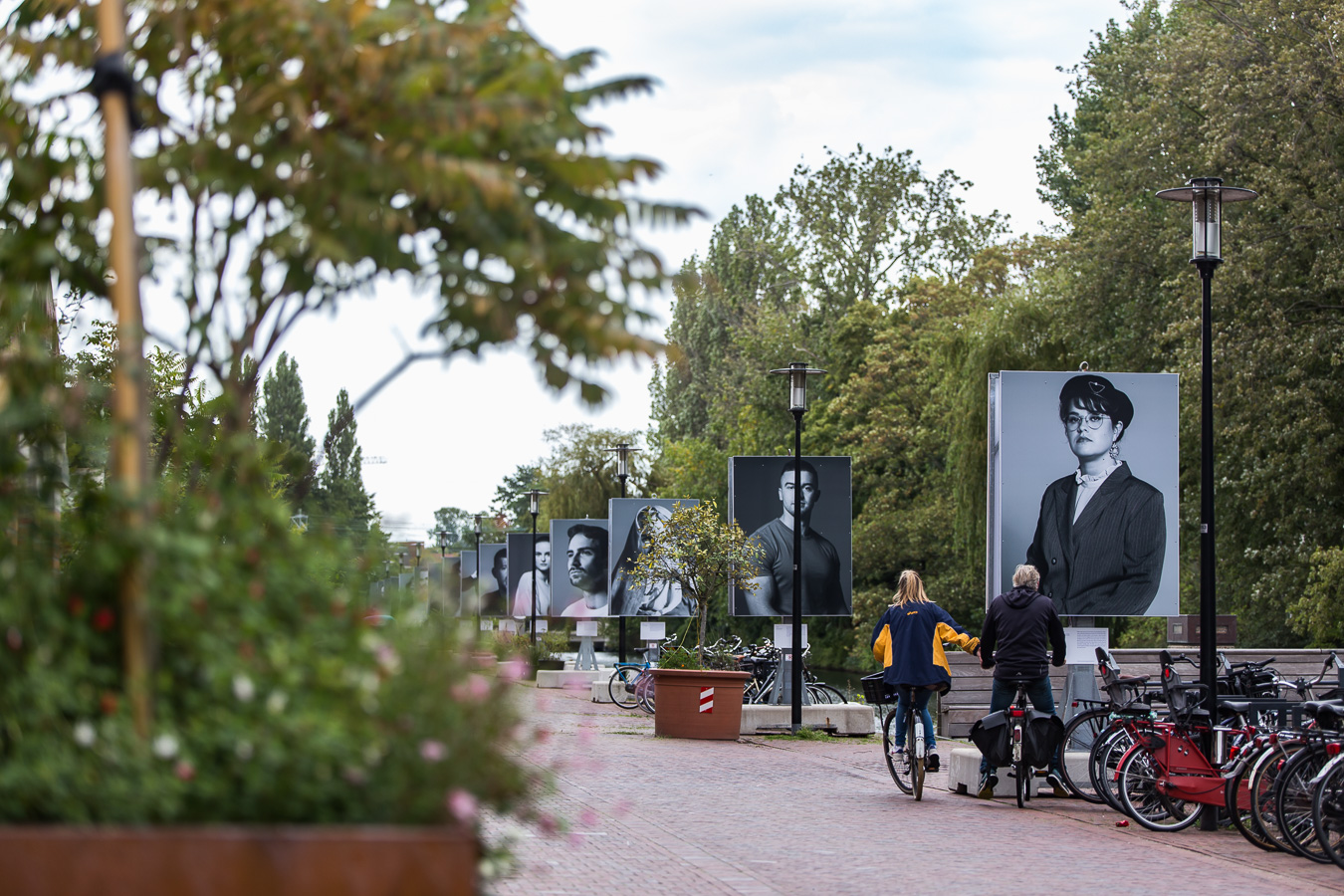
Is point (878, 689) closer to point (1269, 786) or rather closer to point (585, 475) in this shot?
point (1269, 786)

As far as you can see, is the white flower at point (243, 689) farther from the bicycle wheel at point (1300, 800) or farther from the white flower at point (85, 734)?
the bicycle wheel at point (1300, 800)

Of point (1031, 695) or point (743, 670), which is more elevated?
point (1031, 695)

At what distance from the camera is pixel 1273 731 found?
10352 millimetres

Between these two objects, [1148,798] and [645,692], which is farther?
[645,692]

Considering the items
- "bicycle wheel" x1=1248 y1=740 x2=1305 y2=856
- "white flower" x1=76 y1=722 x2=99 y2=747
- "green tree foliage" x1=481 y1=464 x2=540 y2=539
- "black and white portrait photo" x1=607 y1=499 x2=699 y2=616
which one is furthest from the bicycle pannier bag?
"green tree foliage" x1=481 y1=464 x2=540 y2=539

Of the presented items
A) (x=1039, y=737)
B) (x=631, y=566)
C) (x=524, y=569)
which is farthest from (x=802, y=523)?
(x=524, y=569)

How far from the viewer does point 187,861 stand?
3068 millimetres

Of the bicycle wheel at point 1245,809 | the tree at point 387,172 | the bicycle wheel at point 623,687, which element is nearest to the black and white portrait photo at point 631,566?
the bicycle wheel at point 623,687

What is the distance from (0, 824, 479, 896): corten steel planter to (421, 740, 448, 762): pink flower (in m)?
0.28

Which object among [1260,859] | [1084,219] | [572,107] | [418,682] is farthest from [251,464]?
[1084,219]

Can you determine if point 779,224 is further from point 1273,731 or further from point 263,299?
point 263,299

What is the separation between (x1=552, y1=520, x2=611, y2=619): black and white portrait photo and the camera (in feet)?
118

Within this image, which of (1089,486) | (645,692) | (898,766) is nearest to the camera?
(898,766)

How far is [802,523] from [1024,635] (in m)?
12.3
